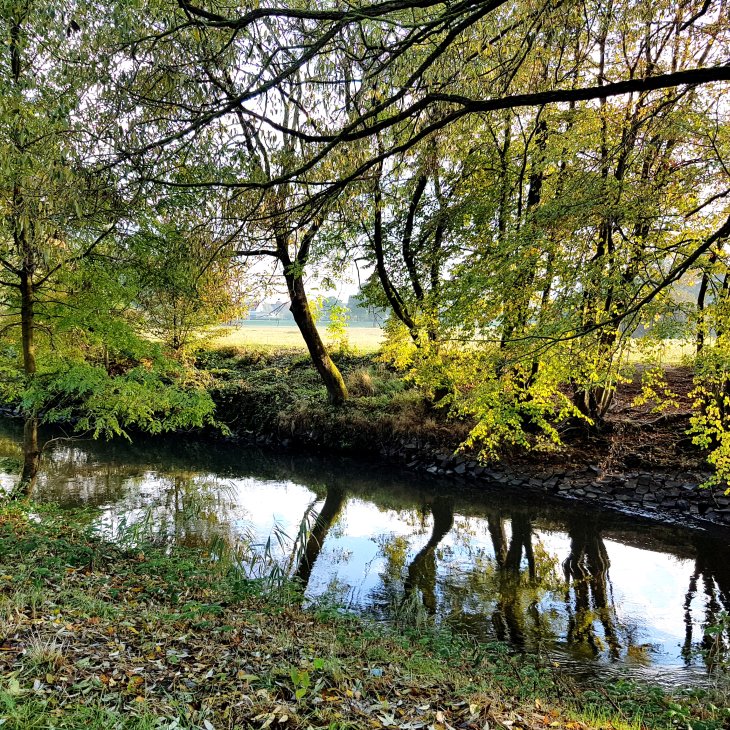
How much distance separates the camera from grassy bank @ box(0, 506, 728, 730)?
8.79 ft

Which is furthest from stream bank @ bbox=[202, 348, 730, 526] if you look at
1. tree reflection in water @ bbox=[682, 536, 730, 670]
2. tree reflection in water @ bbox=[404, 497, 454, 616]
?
tree reflection in water @ bbox=[682, 536, 730, 670]

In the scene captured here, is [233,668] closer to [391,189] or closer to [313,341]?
[391,189]

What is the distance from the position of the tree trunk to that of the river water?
2548 mm

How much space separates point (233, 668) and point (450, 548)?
565cm

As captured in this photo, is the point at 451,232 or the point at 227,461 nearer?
the point at 451,232

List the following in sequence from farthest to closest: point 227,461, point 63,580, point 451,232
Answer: point 227,461 < point 451,232 < point 63,580

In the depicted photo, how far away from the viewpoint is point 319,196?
4.26 metres

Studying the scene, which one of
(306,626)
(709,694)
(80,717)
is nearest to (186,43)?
(80,717)

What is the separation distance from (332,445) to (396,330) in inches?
162

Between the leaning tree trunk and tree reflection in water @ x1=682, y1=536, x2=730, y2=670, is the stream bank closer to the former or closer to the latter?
tree reflection in water @ x1=682, y1=536, x2=730, y2=670

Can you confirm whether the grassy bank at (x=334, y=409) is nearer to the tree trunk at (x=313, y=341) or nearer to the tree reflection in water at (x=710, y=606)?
the tree trunk at (x=313, y=341)

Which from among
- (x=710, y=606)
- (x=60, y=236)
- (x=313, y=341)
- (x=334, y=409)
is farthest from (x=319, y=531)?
(x=313, y=341)

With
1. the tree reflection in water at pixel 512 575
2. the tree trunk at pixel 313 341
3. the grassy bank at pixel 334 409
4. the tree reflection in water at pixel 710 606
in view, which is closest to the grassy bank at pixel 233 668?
the tree reflection in water at pixel 512 575

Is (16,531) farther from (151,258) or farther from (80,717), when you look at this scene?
(80,717)
